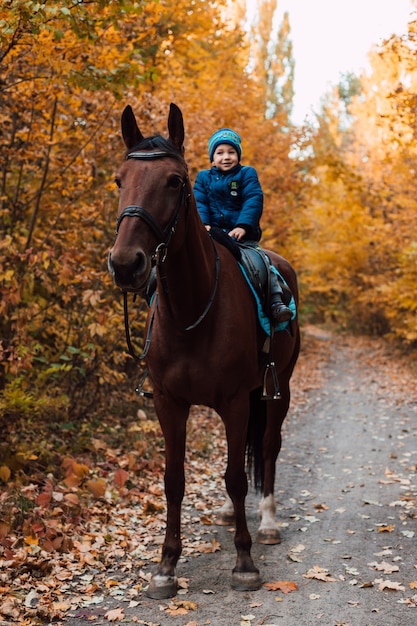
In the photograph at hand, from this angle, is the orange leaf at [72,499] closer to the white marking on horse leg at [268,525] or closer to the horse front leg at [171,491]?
the horse front leg at [171,491]

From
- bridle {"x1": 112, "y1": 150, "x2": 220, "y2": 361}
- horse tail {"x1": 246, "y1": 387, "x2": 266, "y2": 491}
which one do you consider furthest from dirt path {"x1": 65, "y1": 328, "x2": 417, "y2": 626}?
bridle {"x1": 112, "y1": 150, "x2": 220, "y2": 361}

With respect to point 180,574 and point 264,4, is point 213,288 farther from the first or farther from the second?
point 264,4

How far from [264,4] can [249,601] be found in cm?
3721

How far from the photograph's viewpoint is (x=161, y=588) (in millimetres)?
4160

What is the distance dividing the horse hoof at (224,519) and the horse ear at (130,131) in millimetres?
3438

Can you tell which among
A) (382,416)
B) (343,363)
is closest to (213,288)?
(382,416)

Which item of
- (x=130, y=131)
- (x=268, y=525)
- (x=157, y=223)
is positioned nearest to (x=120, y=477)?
(x=268, y=525)

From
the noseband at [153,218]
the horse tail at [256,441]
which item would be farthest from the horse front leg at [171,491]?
the horse tail at [256,441]

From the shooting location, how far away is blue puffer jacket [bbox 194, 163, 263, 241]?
4.79 meters

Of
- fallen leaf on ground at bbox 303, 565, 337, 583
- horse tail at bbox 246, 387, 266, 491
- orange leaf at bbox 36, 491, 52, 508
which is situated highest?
horse tail at bbox 246, 387, 266, 491

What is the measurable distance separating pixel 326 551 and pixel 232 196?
9.33 feet

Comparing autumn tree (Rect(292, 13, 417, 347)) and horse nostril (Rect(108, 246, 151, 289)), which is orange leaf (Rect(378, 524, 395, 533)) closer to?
horse nostril (Rect(108, 246, 151, 289))

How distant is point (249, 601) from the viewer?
4.04 m

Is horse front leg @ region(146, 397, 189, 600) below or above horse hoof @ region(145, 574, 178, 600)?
above
